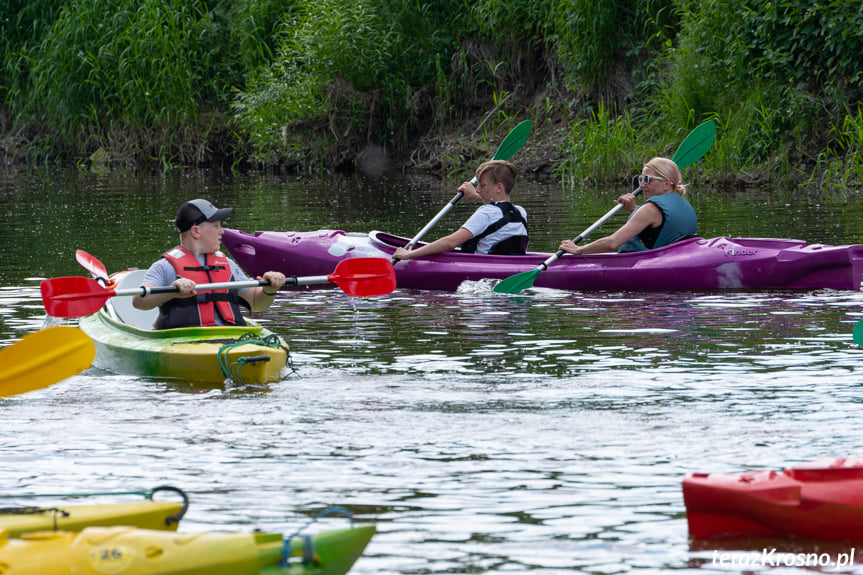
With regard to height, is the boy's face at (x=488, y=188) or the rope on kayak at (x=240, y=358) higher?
the boy's face at (x=488, y=188)

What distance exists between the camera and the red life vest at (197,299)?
632 cm

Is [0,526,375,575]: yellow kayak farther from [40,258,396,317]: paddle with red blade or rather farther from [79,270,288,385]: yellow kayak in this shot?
[40,258,396,317]: paddle with red blade

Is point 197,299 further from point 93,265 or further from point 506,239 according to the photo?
point 506,239

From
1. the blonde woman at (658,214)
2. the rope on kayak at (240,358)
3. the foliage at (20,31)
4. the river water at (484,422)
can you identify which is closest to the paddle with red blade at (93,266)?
the river water at (484,422)

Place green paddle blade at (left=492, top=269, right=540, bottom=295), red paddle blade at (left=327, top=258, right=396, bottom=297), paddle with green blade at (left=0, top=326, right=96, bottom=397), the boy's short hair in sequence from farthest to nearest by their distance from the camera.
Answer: the boy's short hair
green paddle blade at (left=492, top=269, right=540, bottom=295)
red paddle blade at (left=327, top=258, right=396, bottom=297)
paddle with green blade at (left=0, top=326, right=96, bottom=397)

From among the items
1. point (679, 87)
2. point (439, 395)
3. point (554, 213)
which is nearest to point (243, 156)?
point (679, 87)

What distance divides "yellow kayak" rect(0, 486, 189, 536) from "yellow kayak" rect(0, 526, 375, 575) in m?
0.19

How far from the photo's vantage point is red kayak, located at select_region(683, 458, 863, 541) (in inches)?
133

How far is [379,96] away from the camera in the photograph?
22.0 metres

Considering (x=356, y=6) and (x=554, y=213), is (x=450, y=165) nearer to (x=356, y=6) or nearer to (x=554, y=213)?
(x=356, y=6)

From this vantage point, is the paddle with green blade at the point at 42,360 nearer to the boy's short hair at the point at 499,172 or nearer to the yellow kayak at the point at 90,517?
the yellow kayak at the point at 90,517

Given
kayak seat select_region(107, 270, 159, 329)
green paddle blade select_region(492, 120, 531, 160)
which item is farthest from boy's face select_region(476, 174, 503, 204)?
kayak seat select_region(107, 270, 159, 329)

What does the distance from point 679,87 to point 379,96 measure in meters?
6.61

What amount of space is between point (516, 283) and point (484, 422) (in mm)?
3655
